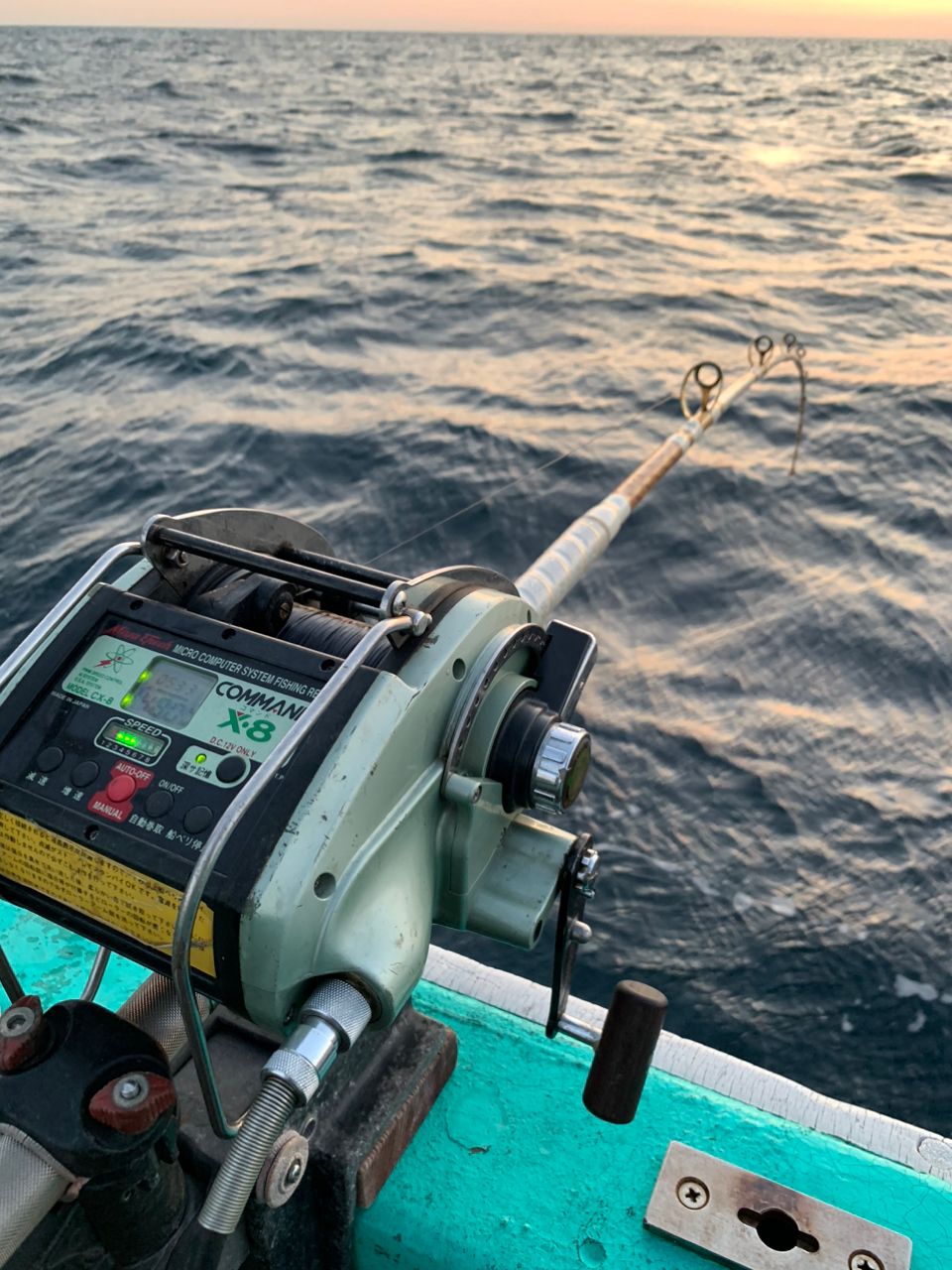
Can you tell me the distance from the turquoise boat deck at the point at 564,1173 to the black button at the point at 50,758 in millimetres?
846

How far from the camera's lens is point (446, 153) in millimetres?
17375

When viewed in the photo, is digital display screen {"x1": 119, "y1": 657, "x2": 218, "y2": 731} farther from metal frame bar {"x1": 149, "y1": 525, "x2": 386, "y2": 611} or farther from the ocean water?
the ocean water

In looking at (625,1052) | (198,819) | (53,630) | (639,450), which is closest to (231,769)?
(198,819)

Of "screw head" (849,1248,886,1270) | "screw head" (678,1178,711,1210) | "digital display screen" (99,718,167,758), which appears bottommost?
"screw head" (849,1248,886,1270)

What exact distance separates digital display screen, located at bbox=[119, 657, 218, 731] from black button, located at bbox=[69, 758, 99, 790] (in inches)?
3.2

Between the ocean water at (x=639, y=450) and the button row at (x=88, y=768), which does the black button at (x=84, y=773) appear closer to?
the button row at (x=88, y=768)

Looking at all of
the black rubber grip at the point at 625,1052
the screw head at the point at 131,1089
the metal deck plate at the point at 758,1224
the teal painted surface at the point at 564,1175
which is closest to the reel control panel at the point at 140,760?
the screw head at the point at 131,1089

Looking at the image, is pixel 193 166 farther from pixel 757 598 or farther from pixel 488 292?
pixel 757 598

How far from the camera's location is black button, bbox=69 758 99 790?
130 cm

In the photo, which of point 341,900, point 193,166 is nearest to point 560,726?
point 341,900

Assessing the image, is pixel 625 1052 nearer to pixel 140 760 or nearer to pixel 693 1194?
pixel 693 1194

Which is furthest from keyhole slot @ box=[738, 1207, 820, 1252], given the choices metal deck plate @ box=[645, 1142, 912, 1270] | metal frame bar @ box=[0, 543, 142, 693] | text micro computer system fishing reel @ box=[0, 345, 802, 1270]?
metal frame bar @ box=[0, 543, 142, 693]

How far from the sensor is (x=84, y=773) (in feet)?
4.30

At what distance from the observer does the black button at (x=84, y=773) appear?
4.28 feet
